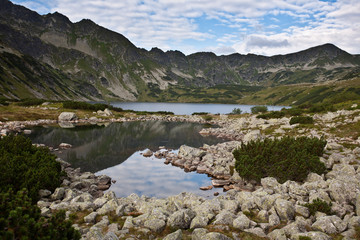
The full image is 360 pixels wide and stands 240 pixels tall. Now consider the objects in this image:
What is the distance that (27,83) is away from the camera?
186000 mm

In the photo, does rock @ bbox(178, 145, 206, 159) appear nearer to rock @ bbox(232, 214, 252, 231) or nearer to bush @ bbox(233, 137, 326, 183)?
bush @ bbox(233, 137, 326, 183)

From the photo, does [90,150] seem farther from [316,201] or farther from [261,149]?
[316,201]

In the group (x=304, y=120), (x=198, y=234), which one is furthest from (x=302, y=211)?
(x=304, y=120)

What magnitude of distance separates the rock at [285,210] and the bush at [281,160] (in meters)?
10.5

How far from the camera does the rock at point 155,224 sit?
11865 millimetres

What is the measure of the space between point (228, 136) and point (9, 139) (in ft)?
168

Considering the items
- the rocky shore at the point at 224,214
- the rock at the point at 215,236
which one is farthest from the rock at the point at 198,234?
the rock at the point at 215,236

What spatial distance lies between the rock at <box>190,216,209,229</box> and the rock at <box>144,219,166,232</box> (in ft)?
5.55

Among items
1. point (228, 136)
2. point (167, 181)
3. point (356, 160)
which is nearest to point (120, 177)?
point (167, 181)

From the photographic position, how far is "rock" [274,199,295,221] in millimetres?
13457

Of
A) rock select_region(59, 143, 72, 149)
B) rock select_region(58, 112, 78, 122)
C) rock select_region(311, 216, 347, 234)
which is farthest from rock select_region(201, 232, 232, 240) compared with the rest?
rock select_region(58, 112, 78, 122)

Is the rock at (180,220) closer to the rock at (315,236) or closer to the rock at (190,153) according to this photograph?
the rock at (315,236)

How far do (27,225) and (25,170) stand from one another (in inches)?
541

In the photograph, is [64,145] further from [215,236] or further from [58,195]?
[215,236]
